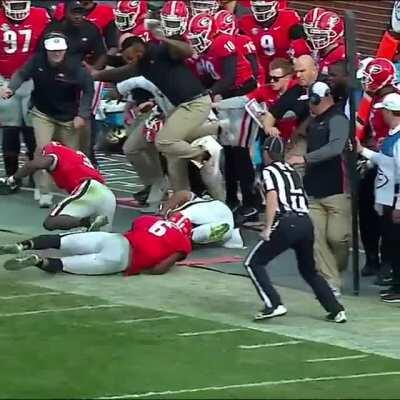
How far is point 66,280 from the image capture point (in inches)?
466

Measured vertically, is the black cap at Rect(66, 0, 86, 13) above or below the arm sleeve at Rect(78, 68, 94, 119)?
above

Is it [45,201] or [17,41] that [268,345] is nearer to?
[45,201]

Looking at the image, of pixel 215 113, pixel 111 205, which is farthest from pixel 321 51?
pixel 111 205

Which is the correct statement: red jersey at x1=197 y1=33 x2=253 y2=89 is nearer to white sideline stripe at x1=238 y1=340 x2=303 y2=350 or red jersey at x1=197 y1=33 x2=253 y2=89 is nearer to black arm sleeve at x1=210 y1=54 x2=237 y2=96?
black arm sleeve at x1=210 y1=54 x2=237 y2=96

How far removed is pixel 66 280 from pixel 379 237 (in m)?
2.67

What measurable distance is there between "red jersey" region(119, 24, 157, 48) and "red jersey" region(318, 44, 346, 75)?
1606mm

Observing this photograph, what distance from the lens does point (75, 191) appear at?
1284cm

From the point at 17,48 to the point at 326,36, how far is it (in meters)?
3.57

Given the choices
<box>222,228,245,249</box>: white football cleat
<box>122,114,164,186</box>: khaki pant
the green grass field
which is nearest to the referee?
the green grass field

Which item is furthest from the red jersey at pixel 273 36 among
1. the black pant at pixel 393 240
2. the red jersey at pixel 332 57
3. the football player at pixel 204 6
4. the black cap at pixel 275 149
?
the black cap at pixel 275 149

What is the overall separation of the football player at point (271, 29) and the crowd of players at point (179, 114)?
12mm

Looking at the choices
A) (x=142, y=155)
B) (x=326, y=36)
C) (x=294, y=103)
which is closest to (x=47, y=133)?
(x=142, y=155)

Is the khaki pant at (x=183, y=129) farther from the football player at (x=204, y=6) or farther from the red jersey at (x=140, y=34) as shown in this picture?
the football player at (x=204, y=6)

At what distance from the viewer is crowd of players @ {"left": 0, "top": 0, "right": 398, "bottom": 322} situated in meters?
12.0
